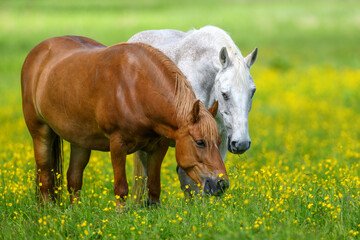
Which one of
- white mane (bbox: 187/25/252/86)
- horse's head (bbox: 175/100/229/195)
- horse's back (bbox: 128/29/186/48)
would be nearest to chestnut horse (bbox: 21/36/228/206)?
horse's head (bbox: 175/100/229/195)

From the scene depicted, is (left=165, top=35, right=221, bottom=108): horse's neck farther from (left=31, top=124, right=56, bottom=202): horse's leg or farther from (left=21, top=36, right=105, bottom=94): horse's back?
(left=31, top=124, right=56, bottom=202): horse's leg

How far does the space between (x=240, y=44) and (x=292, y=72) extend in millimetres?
9335

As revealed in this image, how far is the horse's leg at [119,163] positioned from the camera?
16.0 feet

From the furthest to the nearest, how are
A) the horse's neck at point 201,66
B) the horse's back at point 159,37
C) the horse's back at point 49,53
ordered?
1. the horse's back at point 159,37
2. the horse's back at point 49,53
3. the horse's neck at point 201,66

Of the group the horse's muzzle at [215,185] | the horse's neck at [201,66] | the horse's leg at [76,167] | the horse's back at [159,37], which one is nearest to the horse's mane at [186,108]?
the horse's muzzle at [215,185]

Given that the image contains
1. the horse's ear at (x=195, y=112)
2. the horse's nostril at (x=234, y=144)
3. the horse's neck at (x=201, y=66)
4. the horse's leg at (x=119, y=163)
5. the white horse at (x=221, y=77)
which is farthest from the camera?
the horse's neck at (x=201, y=66)

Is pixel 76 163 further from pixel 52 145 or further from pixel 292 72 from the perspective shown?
pixel 292 72

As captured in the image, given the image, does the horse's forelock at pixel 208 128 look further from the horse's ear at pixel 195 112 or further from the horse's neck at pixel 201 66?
the horse's neck at pixel 201 66

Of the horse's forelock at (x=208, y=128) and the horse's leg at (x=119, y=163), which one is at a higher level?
the horse's forelock at (x=208, y=128)

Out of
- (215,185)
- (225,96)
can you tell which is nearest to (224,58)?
(225,96)

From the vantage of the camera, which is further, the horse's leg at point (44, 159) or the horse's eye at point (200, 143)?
the horse's leg at point (44, 159)

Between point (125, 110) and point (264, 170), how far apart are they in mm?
1668

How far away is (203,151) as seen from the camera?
454 cm

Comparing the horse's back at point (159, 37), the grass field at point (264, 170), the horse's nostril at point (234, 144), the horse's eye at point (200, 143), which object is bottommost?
the grass field at point (264, 170)
